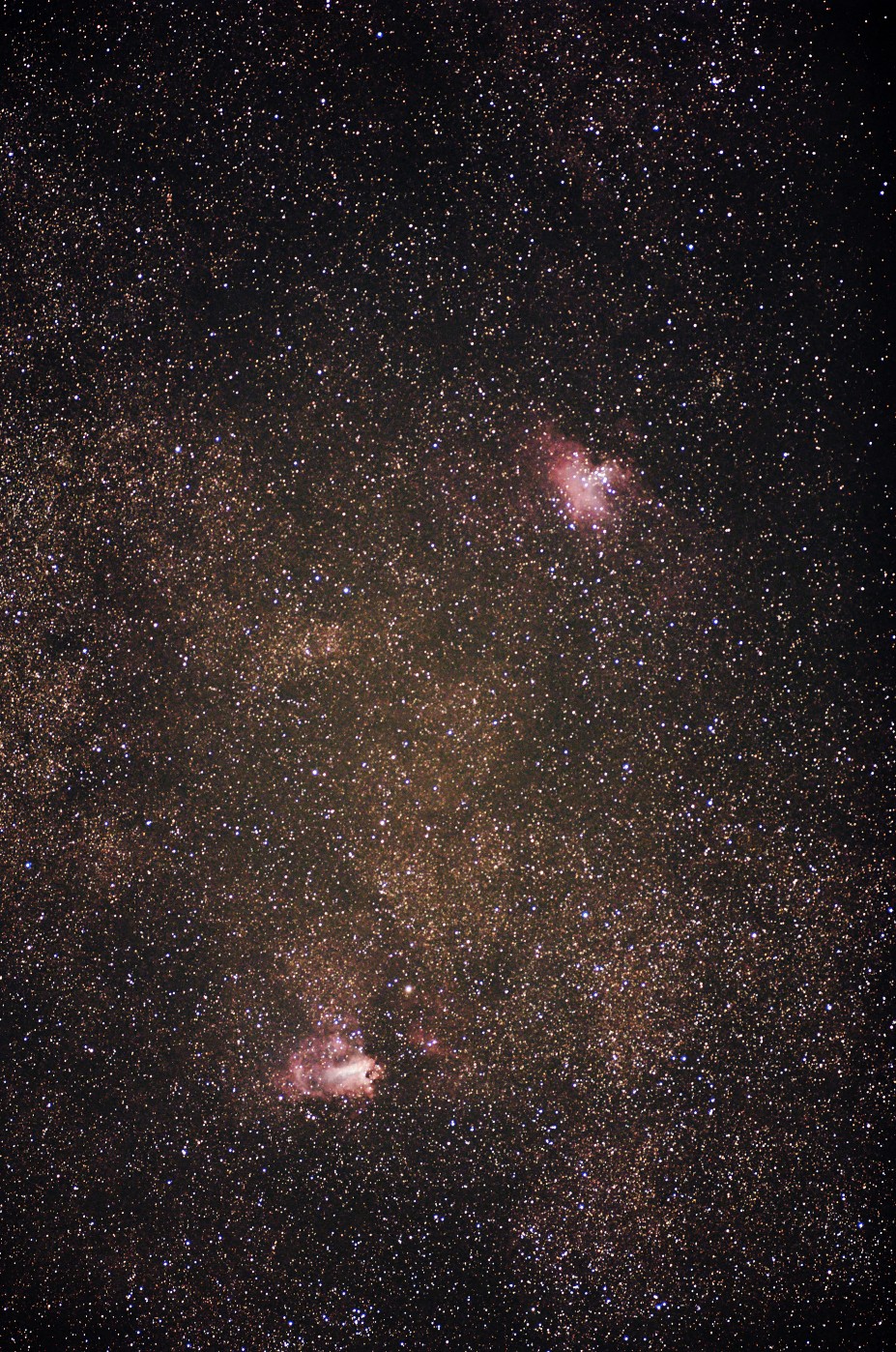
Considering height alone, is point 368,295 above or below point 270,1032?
above

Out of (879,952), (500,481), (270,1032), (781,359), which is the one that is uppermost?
(781,359)

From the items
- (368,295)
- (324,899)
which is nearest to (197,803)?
(324,899)

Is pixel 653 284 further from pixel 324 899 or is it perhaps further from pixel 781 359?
pixel 324 899

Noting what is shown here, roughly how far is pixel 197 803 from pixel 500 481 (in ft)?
0.95

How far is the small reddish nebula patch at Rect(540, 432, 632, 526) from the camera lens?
44cm

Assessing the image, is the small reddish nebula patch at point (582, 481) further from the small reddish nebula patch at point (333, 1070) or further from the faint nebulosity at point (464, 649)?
the small reddish nebula patch at point (333, 1070)

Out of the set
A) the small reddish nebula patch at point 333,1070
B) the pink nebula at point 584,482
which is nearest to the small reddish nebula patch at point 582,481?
the pink nebula at point 584,482

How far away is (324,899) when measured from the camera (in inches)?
18.0

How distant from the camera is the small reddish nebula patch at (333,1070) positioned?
458 millimetres

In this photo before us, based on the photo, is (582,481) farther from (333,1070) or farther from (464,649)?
(333,1070)

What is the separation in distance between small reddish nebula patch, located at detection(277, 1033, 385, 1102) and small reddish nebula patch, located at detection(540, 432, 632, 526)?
375 millimetres

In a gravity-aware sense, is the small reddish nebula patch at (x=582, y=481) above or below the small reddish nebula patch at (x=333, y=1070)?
above

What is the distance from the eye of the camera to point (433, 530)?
45 cm

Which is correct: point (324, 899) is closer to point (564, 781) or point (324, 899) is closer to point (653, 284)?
point (564, 781)
